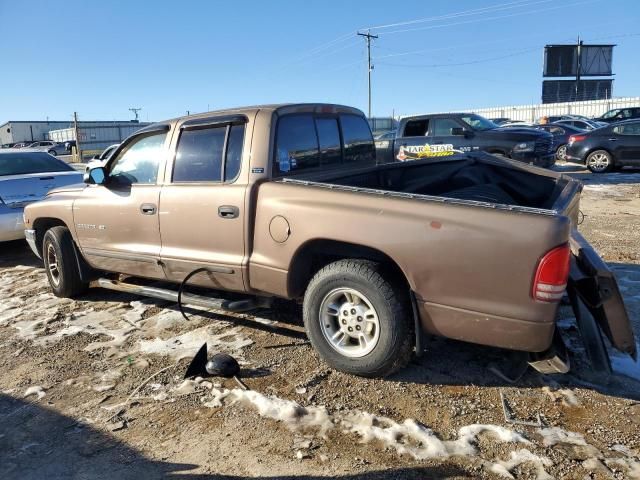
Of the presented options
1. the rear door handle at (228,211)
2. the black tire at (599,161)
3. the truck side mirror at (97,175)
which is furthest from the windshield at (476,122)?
the rear door handle at (228,211)

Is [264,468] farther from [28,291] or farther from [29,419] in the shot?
[28,291]

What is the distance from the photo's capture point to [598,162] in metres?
15.4

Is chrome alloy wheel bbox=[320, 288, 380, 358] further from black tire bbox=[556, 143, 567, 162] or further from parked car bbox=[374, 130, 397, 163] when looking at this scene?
black tire bbox=[556, 143, 567, 162]

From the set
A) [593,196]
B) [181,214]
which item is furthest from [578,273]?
[593,196]

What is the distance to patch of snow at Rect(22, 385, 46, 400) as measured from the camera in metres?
3.73

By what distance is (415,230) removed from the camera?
3234mm

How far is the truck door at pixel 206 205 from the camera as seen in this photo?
4.05 metres

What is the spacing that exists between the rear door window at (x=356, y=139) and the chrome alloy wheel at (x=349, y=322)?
177 centimetres

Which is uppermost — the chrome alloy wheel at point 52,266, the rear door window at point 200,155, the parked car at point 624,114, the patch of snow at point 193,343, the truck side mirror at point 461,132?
the parked car at point 624,114

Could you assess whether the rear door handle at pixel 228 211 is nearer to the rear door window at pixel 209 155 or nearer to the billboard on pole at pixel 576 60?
the rear door window at pixel 209 155

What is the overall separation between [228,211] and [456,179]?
245 cm

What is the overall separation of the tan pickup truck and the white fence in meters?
40.4

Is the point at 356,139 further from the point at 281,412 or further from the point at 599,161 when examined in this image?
the point at 599,161

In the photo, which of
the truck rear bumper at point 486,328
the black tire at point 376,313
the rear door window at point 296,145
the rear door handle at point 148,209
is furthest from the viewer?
the rear door handle at point 148,209
